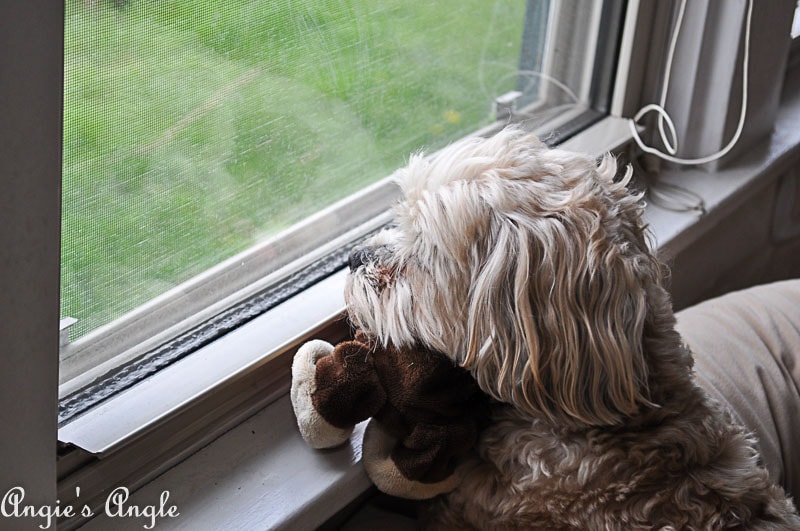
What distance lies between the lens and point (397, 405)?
98 cm

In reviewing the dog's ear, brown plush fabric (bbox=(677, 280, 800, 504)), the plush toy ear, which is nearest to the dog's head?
the dog's ear

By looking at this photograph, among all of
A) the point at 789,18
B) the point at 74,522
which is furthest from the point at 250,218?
the point at 789,18

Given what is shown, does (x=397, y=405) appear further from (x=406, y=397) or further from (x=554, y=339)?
(x=554, y=339)

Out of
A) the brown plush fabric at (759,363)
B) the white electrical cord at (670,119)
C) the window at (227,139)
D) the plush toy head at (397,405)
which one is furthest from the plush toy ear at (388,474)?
the white electrical cord at (670,119)

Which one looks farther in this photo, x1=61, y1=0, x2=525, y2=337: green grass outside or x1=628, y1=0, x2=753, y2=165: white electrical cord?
x1=628, y1=0, x2=753, y2=165: white electrical cord

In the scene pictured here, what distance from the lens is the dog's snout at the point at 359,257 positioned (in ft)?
3.42

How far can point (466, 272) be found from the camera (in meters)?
0.94

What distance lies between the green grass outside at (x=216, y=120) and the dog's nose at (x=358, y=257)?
0.15 meters

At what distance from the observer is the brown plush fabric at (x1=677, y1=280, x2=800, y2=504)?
4.37ft

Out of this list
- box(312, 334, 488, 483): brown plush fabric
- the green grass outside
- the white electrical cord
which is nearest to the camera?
the green grass outside

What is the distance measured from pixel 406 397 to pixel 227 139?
1.21 feet

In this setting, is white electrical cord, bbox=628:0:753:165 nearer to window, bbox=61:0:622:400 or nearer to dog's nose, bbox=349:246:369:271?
window, bbox=61:0:622:400

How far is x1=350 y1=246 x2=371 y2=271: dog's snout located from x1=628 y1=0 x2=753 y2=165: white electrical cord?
84 centimetres

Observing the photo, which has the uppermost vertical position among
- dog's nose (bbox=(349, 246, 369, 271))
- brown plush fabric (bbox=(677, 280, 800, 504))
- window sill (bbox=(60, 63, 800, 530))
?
dog's nose (bbox=(349, 246, 369, 271))
